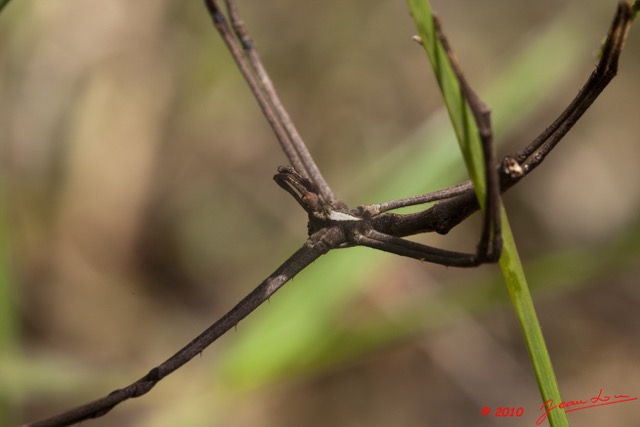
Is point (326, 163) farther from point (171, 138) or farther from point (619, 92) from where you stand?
point (619, 92)

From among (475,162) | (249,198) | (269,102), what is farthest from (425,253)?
(249,198)

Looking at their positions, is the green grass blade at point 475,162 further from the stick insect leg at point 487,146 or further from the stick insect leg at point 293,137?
the stick insect leg at point 293,137

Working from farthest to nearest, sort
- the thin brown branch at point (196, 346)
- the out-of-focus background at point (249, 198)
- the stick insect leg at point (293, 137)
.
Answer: the out-of-focus background at point (249, 198), the stick insect leg at point (293, 137), the thin brown branch at point (196, 346)

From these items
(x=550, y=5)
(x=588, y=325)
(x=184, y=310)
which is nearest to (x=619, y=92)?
(x=550, y=5)

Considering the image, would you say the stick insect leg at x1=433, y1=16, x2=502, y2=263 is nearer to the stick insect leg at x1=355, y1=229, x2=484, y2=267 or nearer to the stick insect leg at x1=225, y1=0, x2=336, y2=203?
the stick insect leg at x1=355, y1=229, x2=484, y2=267

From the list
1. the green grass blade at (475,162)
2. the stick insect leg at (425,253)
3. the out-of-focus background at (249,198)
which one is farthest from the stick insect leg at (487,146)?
the out-of-focus background at (249,198)

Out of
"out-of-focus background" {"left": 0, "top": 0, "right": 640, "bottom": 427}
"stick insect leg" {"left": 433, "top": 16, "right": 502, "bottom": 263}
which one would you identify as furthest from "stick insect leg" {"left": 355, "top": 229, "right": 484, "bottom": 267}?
"out-of-focus background" {"left": 0, "top": 0, "right": 640, "bottom": 427}
